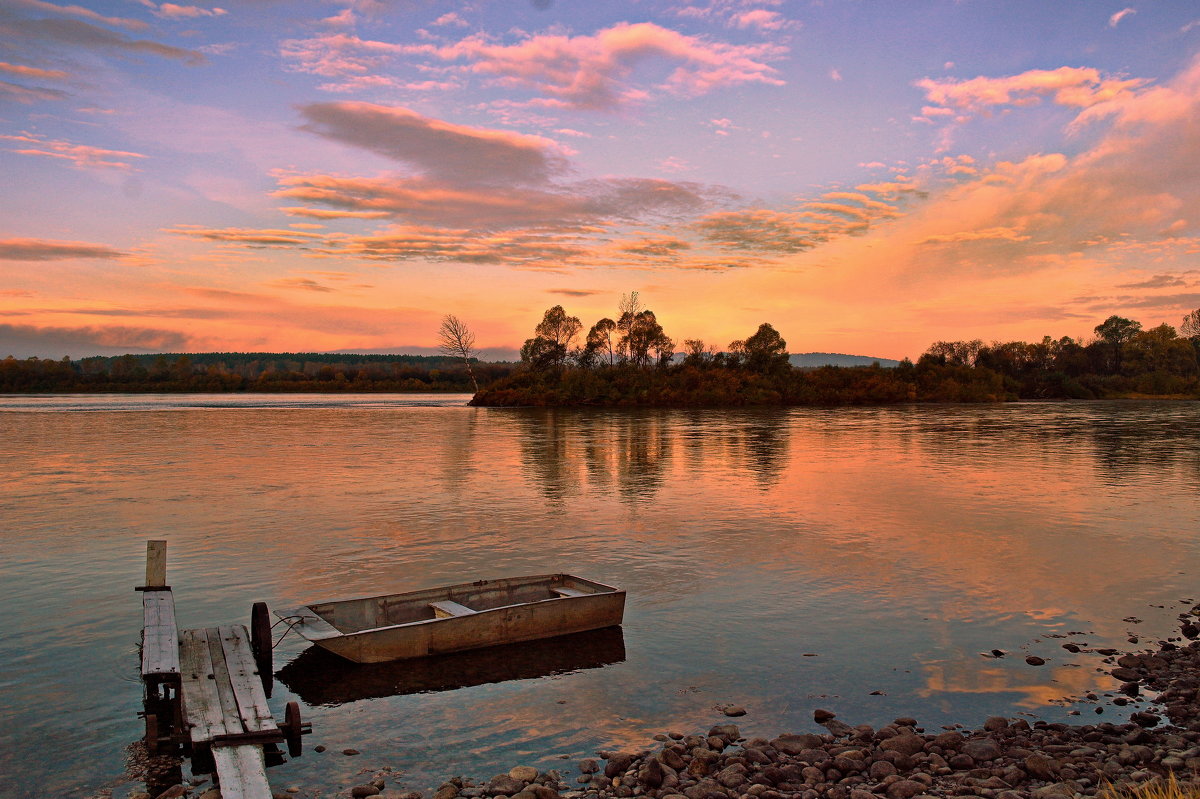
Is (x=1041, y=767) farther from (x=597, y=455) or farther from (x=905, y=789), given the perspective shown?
(x=597, y=455)

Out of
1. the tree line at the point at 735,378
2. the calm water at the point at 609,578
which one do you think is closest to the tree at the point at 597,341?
the tree line at the point at 735,378

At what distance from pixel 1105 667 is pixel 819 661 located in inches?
160

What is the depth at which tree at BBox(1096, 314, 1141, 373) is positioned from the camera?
16738cm

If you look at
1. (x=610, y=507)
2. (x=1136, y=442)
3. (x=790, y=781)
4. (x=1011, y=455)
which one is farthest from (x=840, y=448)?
(x=790, y=781)

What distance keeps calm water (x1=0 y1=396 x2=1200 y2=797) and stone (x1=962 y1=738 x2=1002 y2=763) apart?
3.94 ft

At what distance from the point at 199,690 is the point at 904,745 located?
26.9 ft

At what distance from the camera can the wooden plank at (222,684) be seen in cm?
904

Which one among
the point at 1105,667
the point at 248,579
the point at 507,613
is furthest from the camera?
the point at 248,579

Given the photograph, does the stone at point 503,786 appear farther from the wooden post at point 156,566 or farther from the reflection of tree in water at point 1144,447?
the reflection of tree in water at point 1144,447

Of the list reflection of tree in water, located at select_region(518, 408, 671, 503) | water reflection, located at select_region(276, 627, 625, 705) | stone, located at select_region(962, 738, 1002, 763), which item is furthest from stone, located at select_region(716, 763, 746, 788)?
reflection of tree in water, located at select_region(518, 408, 671, 503)

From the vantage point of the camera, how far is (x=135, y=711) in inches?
419

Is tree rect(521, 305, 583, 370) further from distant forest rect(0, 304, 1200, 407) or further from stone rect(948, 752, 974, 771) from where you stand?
stone rect(948, 752, 974, 771)

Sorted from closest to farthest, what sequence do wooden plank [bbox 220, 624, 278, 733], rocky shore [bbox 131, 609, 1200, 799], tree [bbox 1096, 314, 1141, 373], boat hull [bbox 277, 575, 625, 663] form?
1. rocky shore [bbox 131, 609, 1200, 799]
2. wooden plank [bbox 220, 624, 278, 733]
3. boat hull [bbox 277, 575, 625, 663]
4. tree [bbox 1096, 314, 1141, 373]

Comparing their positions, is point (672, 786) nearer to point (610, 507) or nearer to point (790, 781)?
point (790, 781)
